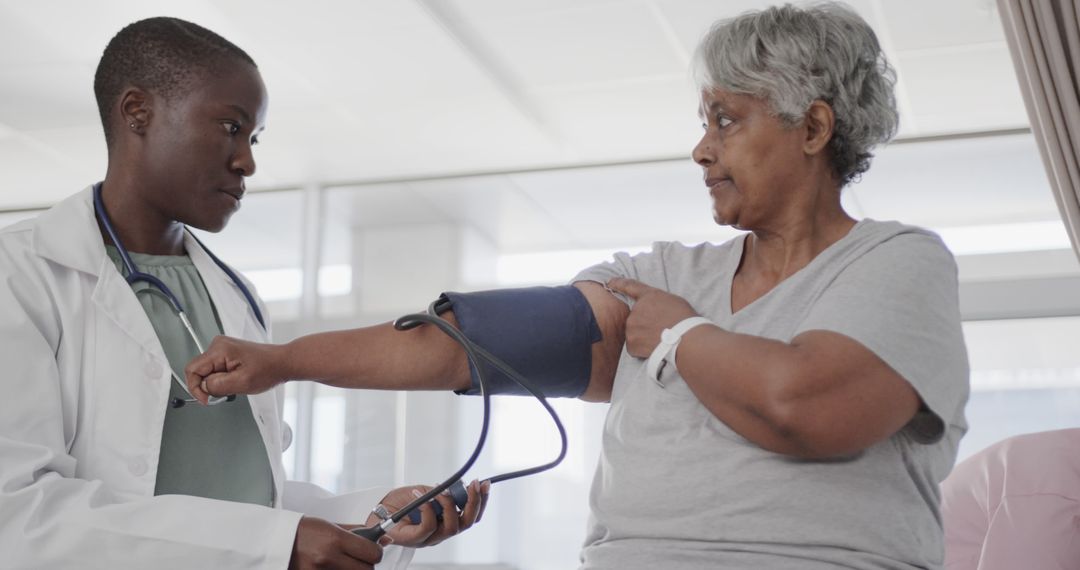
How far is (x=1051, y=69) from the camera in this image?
2750 mm

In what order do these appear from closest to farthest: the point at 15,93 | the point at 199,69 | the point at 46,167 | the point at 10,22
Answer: the point at 199,69
the point at 10,22
the point at 15,93
the point at 46,167

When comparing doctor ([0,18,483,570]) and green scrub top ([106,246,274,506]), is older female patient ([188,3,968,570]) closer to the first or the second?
doctor ([0,18,483,570])

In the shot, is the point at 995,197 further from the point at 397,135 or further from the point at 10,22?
the point at 10,22

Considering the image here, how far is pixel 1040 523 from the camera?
2568mm

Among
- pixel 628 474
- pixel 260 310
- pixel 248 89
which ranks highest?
pixel 248 89

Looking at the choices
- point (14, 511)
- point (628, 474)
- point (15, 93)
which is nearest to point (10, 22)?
point (15, 93)

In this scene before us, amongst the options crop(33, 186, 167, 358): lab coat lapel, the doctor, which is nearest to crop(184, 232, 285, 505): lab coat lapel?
the doctor

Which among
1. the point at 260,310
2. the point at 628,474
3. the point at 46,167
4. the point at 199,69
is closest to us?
the point at 628,474

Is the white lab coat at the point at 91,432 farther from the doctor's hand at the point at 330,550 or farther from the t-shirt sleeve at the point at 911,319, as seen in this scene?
the t-shirt sleeve at the point at 911,319

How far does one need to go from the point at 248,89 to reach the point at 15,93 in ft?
9.55

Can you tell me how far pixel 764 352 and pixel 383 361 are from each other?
1.52 feet

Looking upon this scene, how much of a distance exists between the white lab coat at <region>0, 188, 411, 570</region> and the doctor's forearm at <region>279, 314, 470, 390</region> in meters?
0.17

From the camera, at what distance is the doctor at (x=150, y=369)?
4.21 feet

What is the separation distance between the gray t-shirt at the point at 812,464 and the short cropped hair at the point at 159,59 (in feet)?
2.79
